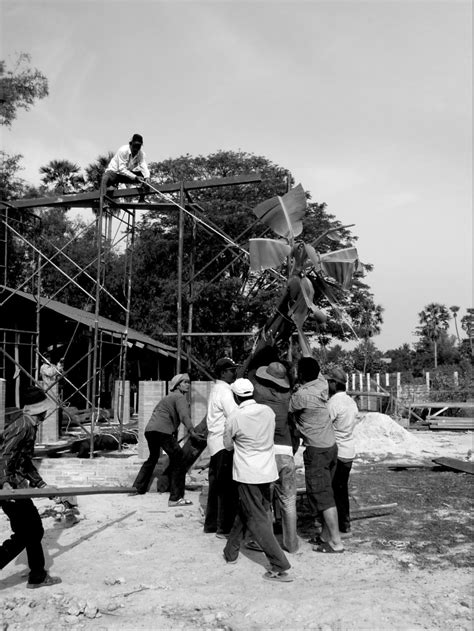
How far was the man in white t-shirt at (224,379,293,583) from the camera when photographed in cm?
497

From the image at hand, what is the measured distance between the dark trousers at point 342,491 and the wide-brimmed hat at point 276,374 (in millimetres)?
1026

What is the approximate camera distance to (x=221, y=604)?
169 inches

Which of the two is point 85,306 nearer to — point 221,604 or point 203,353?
point 203,353

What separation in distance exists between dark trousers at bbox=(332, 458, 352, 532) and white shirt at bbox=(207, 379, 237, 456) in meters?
1.24

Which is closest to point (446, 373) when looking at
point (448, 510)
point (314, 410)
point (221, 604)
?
point (448, 510)

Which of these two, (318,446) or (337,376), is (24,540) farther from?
(337,376)

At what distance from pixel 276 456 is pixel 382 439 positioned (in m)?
8.74

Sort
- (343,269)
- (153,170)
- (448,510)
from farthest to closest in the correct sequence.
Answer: (153,170), (448,510), (343,269)

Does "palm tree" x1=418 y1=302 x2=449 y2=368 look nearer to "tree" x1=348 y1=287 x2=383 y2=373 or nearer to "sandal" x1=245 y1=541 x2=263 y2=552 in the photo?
"tree" x1=348 y1=287 x2=383 y2=373

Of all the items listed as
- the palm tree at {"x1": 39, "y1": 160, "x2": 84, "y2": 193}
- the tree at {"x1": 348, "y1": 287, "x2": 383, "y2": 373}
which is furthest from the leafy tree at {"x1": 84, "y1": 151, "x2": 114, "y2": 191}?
the tree at {"x1": 348, "y1": 287, "x2": 383, "y2": 373}

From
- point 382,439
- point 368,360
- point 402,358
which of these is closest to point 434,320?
point 402,358

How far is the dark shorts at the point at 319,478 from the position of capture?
5.51 meters

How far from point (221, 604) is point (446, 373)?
78.1 feet

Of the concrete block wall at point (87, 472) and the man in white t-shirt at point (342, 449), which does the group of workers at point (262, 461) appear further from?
the concrete block wall at point (87, 472)
